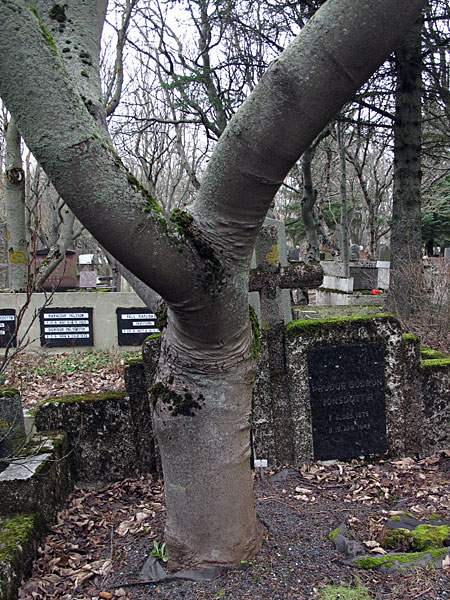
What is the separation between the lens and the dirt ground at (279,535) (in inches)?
97.9

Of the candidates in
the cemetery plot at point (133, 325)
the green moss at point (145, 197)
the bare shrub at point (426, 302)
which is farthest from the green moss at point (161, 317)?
the cemetery plot at point (133, 325)

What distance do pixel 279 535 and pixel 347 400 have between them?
64.7 inches

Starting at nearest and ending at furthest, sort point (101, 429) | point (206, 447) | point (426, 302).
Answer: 1. point (206, 447)
2. point (101, 429)
3. point (426, 302)

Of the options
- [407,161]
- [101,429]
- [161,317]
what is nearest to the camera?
[161,317]

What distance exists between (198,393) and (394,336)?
2.45 metres

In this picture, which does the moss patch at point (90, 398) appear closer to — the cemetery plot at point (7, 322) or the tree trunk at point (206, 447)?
the tree trunk at point (206, 447)

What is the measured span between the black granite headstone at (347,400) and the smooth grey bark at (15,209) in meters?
7.76

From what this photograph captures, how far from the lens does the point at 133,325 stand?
375 inches

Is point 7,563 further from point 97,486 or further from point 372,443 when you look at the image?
point 372,443

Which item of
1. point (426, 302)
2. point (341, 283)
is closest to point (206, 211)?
point (426, 302)

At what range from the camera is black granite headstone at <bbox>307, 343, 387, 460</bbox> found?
432 centimetres

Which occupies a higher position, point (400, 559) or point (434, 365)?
point (434, 365)

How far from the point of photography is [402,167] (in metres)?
9.93

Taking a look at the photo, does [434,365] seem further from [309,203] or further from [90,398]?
[309,203]
